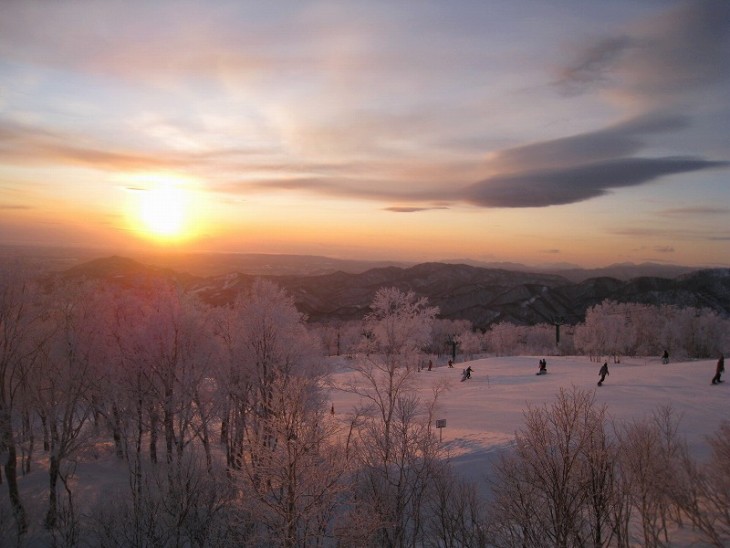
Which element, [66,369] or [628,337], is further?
[628,337]

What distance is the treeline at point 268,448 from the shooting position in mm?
12594

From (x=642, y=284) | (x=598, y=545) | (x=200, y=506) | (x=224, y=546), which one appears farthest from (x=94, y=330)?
(x=642, y=284)

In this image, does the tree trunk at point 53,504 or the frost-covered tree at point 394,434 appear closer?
the frost-covered tree at point 394,434

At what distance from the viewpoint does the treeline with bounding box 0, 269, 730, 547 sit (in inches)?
496

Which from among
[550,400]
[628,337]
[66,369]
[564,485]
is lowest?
[628,337]

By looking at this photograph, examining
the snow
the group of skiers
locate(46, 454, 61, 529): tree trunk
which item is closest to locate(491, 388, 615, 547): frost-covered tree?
the snow

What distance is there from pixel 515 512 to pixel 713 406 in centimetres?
1898

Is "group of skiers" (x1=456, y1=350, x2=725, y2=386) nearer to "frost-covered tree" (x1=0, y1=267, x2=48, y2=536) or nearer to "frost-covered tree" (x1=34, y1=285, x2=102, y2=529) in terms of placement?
"frost-covered tree" (x1=34, y1=285, x2=102, y2=529)

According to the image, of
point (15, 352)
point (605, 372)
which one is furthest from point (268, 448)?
point (605, 372)

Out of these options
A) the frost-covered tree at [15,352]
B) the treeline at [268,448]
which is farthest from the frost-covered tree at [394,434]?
Answer: the frost-covered tree at [15,352]

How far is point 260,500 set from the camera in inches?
481

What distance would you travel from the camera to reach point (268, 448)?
13211 mm

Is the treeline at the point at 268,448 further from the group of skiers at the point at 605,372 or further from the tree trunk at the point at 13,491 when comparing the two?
the group of skiers at the point at 605,372

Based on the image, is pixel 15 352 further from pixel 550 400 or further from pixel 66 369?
pixel 550 400
